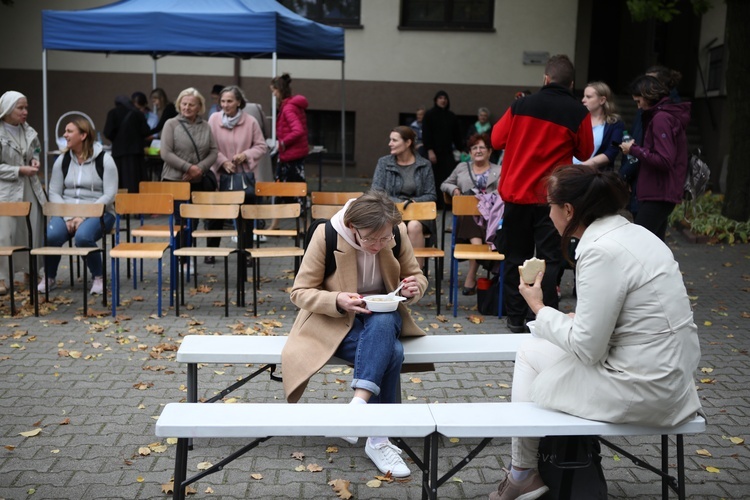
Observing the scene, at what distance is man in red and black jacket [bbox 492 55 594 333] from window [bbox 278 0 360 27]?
40.1 ft

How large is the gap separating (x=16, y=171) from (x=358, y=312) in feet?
17.8

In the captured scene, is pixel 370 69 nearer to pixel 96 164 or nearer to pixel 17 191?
pixel 96 164

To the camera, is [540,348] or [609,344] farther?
[540,348]

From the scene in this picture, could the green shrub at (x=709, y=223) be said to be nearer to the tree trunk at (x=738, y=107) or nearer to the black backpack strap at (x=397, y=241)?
the tree trunk at (x=738, y=107)

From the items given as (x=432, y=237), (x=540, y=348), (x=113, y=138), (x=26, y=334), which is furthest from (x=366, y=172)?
(x=540, y=348)

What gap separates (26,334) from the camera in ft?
23.9

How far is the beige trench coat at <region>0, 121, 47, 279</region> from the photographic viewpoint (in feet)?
28.1

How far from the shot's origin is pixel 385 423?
11.9 ft

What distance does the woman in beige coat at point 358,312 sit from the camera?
4422 mm

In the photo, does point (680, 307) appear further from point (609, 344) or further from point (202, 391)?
point (202, 391)

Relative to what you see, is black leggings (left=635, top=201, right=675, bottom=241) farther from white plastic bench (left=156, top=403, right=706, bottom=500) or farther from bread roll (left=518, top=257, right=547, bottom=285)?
white plastic bench (left=156, top=403, right=706, bottom=500)

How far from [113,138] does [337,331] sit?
10576mm

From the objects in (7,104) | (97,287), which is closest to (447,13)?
(7,104)

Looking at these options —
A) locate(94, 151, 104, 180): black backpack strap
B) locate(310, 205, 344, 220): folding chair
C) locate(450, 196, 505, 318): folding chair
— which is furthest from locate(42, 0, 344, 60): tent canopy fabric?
locate(450, 196, 505, 318): folding chair
